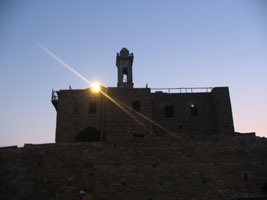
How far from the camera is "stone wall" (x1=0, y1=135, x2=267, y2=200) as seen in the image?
1764 centimetres

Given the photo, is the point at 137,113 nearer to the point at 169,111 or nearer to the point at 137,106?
the point at 137,106

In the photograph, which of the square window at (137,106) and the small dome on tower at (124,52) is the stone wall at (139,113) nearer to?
the square window at (137,106)

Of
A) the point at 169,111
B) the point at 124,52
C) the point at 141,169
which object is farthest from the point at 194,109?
the point at 141,169

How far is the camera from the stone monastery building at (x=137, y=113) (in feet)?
85.0

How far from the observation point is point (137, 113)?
86.4ft

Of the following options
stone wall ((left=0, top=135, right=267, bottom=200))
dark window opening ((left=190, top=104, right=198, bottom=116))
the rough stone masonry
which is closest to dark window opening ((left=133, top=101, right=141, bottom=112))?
dark window opening ((left=190, top=104, right=198, bottom=116))

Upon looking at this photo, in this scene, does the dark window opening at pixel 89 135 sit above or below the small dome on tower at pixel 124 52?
below

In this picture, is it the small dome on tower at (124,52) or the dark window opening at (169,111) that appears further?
the small dome on tower at (124,52)

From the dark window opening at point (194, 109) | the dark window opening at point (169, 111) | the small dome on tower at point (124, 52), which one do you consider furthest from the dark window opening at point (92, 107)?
the dark window opening at point (194, 109)

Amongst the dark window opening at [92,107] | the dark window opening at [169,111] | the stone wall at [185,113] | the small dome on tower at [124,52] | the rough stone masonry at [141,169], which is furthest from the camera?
the small dome on tower at [124,52]

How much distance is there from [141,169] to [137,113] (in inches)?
339

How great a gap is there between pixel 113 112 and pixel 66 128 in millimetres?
4762

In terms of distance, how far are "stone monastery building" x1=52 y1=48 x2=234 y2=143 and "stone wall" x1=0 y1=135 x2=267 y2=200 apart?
611cm

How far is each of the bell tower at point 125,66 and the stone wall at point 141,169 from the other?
13355mm
